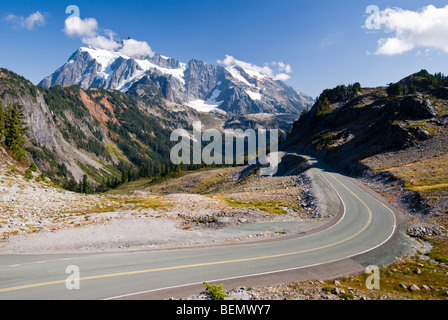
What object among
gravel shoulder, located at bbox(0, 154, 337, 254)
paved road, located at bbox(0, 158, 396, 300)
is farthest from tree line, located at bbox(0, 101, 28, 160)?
paved road, located at bbox(0, 158, 396, 300)

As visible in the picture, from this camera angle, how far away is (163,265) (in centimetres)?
1603

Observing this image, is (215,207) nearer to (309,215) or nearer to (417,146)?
(309,215)

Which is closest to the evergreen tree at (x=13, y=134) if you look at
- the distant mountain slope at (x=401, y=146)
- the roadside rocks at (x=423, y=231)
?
the roadside rocks at (x=423, y=231)

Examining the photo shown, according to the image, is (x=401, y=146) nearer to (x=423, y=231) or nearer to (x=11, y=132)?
(x=423, y=231)

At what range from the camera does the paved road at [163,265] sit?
12562 millimetres

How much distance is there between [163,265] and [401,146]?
68.7m

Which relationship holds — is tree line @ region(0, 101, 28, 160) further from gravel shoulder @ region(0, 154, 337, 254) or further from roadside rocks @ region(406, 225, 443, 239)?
roadside rocks @ region(406, 225, 443, 239)

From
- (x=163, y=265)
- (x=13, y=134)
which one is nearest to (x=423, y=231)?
(x=163, y=265)

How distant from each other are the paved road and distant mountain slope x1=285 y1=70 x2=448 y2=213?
55.7ft

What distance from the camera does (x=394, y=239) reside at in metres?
23.2

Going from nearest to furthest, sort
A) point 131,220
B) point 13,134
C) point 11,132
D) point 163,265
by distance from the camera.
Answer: point 163,265 < point 131,220 < point 13,134 < point 11,132

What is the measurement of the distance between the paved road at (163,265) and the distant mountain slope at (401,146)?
669 inches
